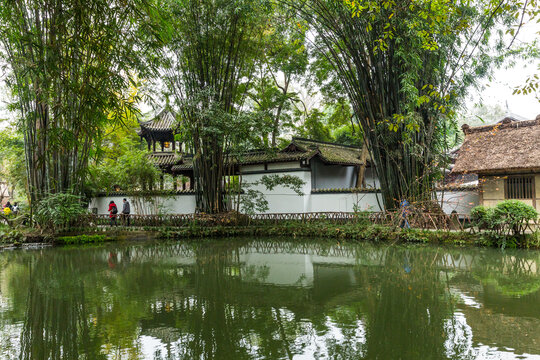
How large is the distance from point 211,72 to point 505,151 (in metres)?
9.31

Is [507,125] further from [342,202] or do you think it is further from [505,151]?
[342,202]

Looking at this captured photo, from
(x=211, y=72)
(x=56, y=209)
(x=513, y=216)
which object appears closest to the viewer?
(x=513, y=216)

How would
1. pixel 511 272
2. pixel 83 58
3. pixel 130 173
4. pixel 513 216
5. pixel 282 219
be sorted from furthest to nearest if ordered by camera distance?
pixel 130 173
pixel 282 219
pixel 513 216
pixel 511 272
pixel 83 58

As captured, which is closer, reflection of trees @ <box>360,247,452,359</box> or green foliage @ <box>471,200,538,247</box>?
reflection of trees @ <box>360,247,452,359</box>

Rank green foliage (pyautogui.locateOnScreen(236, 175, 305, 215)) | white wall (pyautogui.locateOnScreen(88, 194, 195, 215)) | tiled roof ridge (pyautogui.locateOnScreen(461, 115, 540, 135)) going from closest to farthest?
tiled roof ridge (pyautogui.locateOnScreen(461, 115, 540, 135)) < green foliage (pyautogui.locateOnScreen(236, 175, 305, 215)) < white wall (pyautogui.locateOnScreen(88, 194, 195, 215))

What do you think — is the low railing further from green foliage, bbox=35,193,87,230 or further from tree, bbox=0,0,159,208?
tree, bbox=0,0,159,208

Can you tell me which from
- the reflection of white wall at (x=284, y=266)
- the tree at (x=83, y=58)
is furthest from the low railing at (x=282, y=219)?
the tree at (x=83, y=58)

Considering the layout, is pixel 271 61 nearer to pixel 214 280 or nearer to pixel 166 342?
pixel 214 280

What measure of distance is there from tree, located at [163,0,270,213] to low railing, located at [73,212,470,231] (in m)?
0.65

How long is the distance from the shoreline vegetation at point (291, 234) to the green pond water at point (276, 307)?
1225 mm

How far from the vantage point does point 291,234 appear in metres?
13.6

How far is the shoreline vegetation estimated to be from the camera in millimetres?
9930

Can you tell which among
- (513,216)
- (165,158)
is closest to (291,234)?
(513,216)

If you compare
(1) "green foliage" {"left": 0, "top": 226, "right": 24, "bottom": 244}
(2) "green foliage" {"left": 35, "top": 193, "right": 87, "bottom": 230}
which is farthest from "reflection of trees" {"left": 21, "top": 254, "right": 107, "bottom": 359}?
(1) "green foliage" {"left": 0, "top": 226, "right": 24, "bottom": 244}
